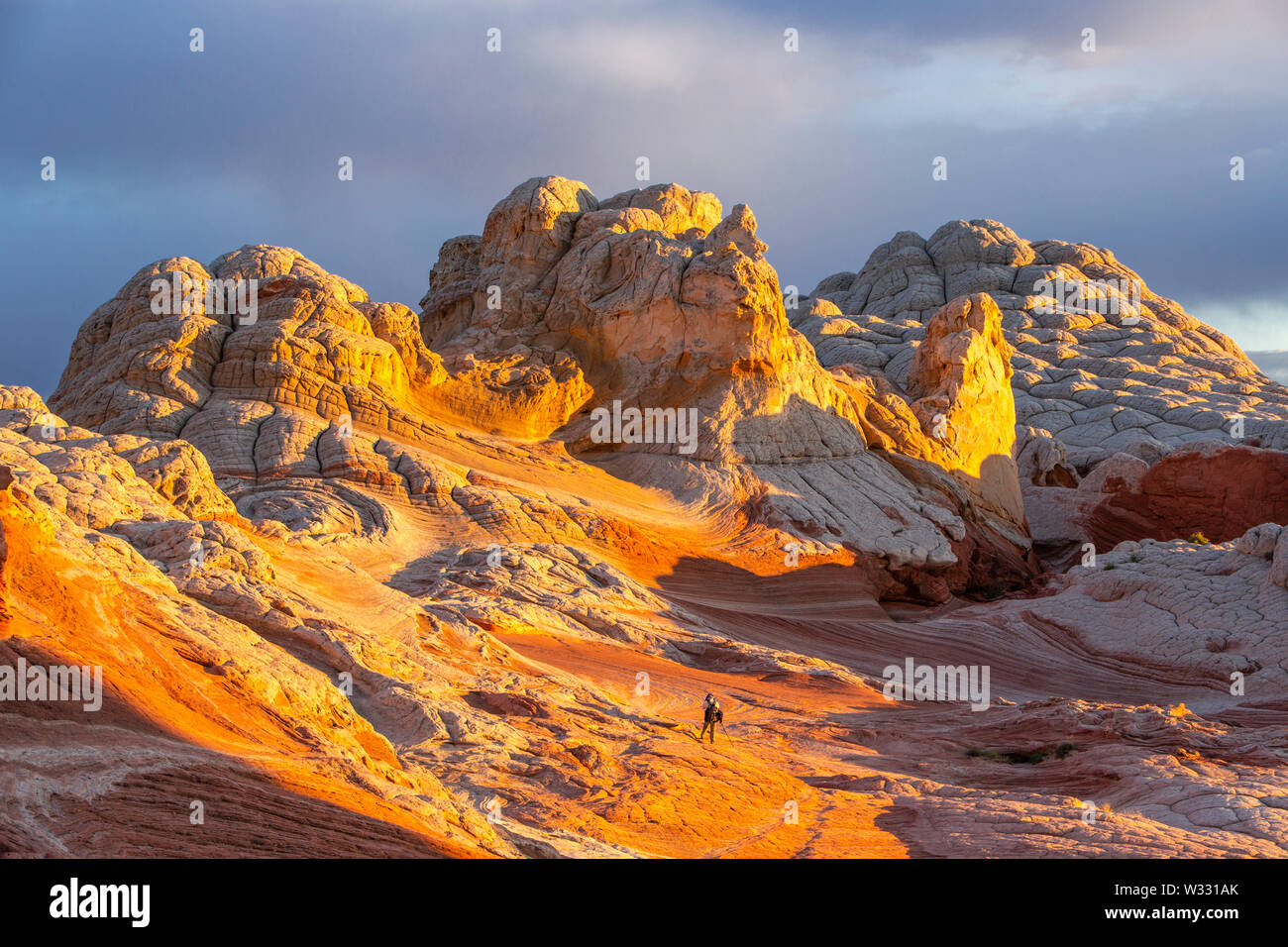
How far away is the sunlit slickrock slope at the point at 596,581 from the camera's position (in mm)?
10320

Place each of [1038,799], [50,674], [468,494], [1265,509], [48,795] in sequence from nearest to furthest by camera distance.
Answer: [48,795]
[50,674]
[1038,799]
[468,494]
[1265,509]

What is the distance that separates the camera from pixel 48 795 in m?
7.59

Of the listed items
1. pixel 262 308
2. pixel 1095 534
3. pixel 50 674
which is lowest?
pixel 1095 534

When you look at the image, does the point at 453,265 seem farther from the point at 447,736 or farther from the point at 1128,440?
the point at 1128,440

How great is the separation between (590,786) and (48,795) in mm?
6389

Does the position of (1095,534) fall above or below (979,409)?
below

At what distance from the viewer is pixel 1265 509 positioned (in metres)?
40.8

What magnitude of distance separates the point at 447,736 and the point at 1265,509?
119ft

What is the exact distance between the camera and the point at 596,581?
2480 cm

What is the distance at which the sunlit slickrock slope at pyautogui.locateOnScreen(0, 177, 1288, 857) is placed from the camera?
33.9ft
